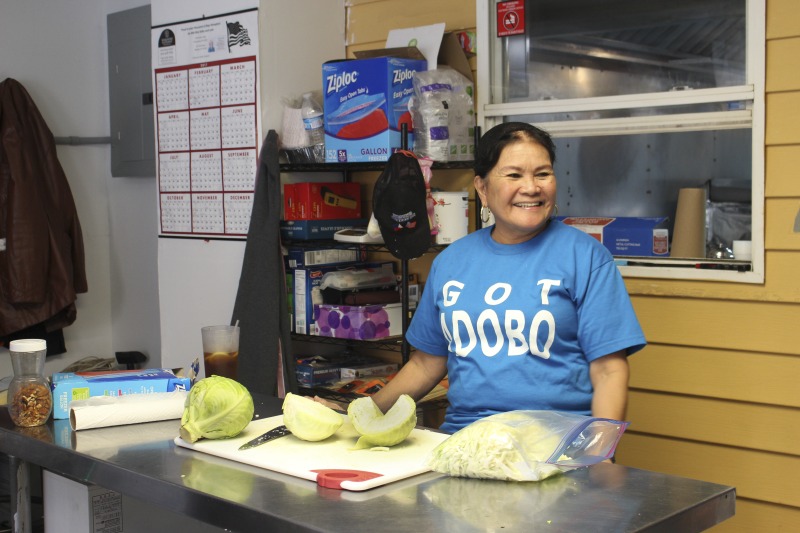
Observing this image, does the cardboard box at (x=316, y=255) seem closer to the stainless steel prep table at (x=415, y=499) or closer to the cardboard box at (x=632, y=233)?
the cardboard box at (x=632, y=233)

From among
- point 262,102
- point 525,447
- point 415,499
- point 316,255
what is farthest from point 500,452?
point 262,102

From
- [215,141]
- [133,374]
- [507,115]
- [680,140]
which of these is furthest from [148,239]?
[680,140]

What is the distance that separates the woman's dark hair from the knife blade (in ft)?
2.66

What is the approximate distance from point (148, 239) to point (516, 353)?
296cm

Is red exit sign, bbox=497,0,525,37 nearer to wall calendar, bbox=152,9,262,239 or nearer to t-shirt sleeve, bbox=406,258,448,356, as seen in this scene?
wall calendar, bbox=152,9,262,239

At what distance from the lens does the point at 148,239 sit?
4.73 m

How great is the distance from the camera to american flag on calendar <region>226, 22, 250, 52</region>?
3689mm

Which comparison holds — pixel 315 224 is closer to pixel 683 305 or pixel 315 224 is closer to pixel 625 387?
pixel 683 305

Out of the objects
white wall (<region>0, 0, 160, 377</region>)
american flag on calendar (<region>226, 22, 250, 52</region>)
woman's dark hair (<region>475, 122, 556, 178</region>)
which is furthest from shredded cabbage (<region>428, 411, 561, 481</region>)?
white wall (<region>0, 0, 160, 377</region>)

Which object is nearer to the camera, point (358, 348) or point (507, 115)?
point (507, 115)

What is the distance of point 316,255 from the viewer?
3.67 metres

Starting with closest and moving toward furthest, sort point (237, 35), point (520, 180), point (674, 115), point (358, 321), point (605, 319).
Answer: point (605, 319)
point (520, 180)
point (674, 115)
point (358, 321)
point (237, 35)

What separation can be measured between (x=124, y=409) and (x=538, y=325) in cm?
98

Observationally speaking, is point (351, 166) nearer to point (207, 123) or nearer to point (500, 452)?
point (207, 123)
